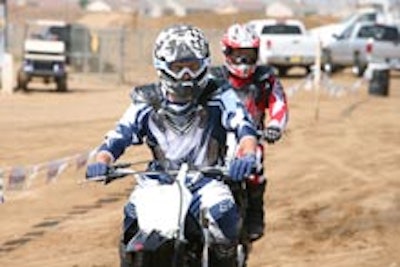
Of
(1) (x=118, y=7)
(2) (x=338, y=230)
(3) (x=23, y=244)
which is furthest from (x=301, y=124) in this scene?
(1) (x=118, y=7)

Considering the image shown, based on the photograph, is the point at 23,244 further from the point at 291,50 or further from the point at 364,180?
the point at 291,50

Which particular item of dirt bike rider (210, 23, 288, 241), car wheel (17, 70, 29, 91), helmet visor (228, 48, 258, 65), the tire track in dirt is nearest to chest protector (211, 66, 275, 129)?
dirt bike rider (210, 23, 288, 241)

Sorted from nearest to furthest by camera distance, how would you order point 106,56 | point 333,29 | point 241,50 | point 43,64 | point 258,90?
1. point 241,50
2. point 258,90
3. point 43,64
4. point 106,56
5. point 333,29

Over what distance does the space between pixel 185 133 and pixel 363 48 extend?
32689 millimetres

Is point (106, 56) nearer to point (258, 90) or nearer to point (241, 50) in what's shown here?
point (258, 90)

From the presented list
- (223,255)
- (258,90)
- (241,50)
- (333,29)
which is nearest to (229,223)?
(223,255)

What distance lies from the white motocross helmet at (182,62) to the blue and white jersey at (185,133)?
14 centimetres

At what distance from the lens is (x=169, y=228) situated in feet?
16.1

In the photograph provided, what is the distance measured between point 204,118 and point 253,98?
2.09 meters

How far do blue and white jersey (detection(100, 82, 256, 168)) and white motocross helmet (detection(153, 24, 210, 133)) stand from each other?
0.14 meters

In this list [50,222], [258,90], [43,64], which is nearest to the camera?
[258,90]

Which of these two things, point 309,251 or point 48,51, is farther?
point 48,51

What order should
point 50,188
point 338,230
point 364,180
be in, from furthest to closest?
point 364,180 → point 50,188 → point 338,230

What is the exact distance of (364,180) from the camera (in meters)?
14.4
